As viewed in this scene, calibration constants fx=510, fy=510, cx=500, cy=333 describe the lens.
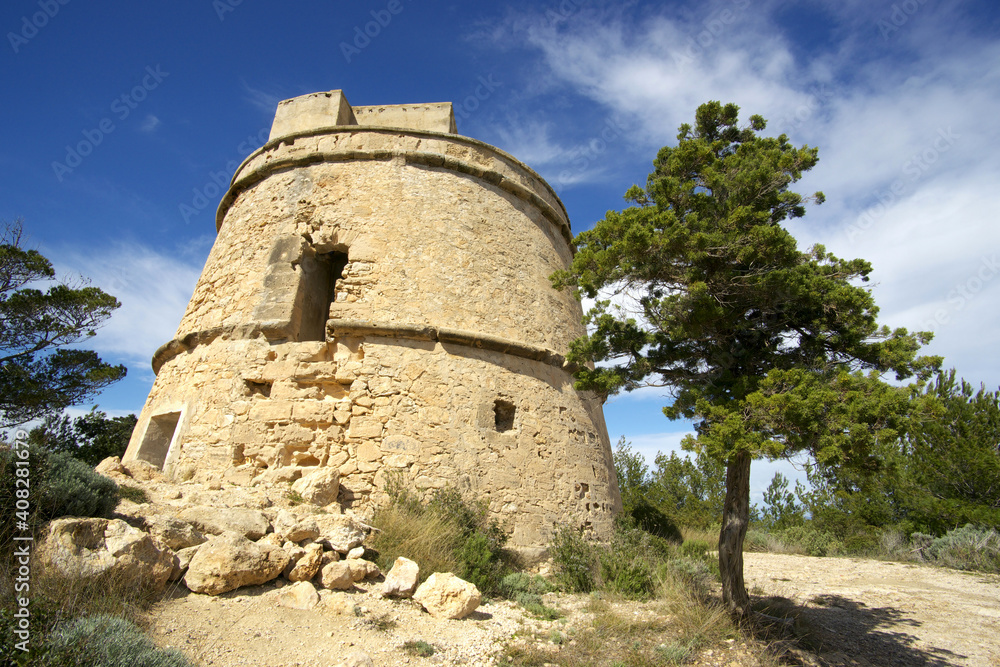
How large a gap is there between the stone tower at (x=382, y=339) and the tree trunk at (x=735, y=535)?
1.87m

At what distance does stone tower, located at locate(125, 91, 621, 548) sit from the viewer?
580cm

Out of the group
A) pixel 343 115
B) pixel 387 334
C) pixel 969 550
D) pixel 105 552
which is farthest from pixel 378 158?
pixel 969 550

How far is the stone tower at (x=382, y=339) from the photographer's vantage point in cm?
580

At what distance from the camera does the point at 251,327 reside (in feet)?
20.5

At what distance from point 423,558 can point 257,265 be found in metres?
4.52

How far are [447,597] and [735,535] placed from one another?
293cm

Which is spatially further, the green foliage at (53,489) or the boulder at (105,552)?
the green foliage at (53,489)

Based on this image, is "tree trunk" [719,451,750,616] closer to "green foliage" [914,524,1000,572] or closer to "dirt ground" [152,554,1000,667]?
"dirt ground" [152,554,1000,667]

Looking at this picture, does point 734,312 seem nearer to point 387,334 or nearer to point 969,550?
point 387,334

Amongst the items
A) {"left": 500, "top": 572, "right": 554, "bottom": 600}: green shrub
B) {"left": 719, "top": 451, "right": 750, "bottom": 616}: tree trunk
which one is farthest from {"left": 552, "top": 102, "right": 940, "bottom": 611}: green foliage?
{"left": 500, "top": 572, "right": 554, "bottom": 600}: green shrub

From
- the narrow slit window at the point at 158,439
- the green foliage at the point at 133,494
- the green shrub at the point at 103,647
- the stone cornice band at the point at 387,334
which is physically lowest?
the green shrub at the point at 103,647

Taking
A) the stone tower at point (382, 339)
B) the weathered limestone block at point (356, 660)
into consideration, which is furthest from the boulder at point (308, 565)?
the stone tower at point (382, 339)

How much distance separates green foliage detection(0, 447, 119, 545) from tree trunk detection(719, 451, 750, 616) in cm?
528

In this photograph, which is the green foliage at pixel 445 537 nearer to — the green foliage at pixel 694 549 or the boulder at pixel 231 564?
the boulder at pixel 231 564
